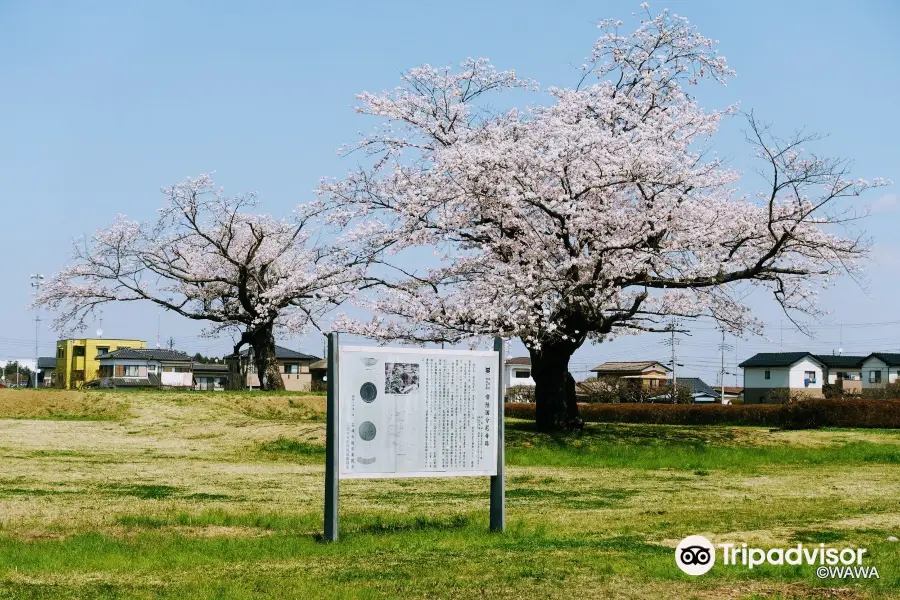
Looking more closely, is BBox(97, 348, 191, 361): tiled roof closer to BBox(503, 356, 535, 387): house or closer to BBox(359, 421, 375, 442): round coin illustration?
BBox(503, 356, 535, 387): house

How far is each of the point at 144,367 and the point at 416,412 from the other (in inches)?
3290

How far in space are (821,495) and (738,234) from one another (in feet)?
41.8

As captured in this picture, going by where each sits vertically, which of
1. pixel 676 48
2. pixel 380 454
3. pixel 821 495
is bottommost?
pixel 821 495

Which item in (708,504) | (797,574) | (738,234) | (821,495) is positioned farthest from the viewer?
(738,234)

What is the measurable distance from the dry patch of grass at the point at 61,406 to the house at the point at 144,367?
5149 cm

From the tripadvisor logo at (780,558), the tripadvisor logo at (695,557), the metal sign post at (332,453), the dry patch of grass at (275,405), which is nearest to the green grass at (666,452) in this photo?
the dry patch of grass at (275,405)

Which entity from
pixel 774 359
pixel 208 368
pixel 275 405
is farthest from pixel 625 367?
pixel 275 405

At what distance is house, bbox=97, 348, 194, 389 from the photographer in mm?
88000

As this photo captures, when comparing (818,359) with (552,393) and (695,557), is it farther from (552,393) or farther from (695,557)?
(695,557)

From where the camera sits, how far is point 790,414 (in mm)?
38281

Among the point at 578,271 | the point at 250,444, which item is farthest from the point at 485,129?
the point at 250,444

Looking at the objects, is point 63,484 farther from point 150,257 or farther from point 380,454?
point 150,257

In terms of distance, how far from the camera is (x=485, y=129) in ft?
91.1

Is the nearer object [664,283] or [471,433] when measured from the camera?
[471,433]
